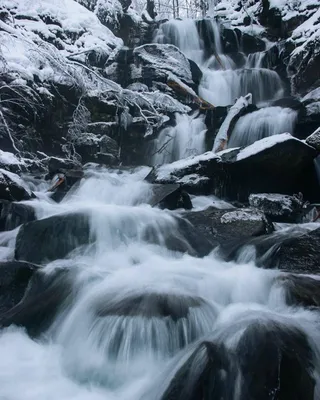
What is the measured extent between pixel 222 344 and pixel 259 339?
1.01ft

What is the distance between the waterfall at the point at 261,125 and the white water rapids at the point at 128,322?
547 centimetres

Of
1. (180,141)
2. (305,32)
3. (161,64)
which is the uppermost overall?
(305,32)

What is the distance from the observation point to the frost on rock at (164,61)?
13.4 metres

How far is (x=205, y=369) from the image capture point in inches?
103

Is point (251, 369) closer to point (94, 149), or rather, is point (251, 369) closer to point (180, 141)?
point (180, 141)

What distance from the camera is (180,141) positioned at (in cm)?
1127

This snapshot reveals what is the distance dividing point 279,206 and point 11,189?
5067 millimetres

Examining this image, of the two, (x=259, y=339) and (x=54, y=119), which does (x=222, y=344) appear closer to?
(x=259, y=339)

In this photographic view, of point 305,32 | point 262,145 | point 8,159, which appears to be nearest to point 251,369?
point 262,145

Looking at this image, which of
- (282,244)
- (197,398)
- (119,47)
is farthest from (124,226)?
(119,47)

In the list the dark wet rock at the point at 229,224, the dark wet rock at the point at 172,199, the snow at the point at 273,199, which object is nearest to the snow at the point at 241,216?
the dark wet rock at the point at 229,224

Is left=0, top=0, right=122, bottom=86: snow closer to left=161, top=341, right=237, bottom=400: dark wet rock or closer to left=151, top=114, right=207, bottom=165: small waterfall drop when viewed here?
left=151, top=114, right=207, bottom=165: small waterfall drop

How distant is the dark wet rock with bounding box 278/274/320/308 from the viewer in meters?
3.56

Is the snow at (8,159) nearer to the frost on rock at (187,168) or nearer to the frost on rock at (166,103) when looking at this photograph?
the frost on rock at (187,168)
